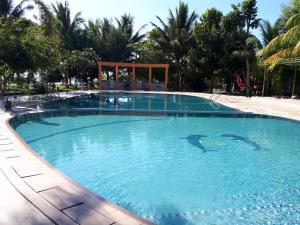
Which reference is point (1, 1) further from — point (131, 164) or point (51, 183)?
point (51, 183)

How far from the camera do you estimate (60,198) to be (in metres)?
3.79

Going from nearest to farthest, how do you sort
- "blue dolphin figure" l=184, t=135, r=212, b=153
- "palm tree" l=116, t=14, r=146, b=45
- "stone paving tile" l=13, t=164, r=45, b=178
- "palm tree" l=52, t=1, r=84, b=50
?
"stone paving tile" l=13, t=164, r=45, b=178
"blue dolphin figure" l=184, t=135, r=212, b=153
"palm tree" l=52, t=1, r=84, b=50
"palm tree" l=116, t=14, r=146, b=45

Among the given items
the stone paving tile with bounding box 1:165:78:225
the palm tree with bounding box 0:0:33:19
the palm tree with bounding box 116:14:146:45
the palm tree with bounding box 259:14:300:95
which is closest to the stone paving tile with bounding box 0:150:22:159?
the stone paving tile with bounding box 1:165:78:225

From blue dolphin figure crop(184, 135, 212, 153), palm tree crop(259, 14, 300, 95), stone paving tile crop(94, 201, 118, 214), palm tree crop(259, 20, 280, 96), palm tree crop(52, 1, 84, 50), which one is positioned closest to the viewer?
stone paving tile crop(94, 201, 118, 214)

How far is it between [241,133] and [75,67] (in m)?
21.0

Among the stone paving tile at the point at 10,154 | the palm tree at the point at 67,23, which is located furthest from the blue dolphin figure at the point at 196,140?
the palm tree at the point at 67,23

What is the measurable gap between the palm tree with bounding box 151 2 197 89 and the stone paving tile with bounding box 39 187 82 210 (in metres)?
24.3

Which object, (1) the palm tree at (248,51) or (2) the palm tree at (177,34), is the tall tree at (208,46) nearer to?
(2) the palm tree at (177,34)

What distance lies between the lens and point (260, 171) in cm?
695

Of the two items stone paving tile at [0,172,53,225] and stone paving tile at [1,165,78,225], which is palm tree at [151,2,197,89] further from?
stone paving tile at [0,172,53,225]

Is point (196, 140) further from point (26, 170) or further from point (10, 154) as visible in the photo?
point (26, 170)

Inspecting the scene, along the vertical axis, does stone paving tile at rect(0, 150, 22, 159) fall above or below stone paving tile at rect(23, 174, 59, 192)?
above

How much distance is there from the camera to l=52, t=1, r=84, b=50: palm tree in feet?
96.5

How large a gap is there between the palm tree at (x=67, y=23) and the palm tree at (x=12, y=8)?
6.57 meters
